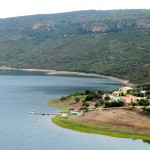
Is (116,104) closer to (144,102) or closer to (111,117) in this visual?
(144,102)

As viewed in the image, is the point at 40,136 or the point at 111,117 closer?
the point at 40,136

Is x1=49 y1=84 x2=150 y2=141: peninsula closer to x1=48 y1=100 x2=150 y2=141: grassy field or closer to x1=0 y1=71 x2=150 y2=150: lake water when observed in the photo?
x1=48 y1=100 x2=150 y2=141: grassy field

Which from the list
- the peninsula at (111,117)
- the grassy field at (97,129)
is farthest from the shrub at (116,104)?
the grassy field at (97,129)

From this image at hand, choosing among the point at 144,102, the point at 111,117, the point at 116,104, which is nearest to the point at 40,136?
the point at 111,117

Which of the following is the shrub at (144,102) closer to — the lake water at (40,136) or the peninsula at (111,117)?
the peninsula at (111,117)

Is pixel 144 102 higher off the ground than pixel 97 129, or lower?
higher

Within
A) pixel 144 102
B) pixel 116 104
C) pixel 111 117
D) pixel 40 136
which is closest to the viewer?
pixel 40 136

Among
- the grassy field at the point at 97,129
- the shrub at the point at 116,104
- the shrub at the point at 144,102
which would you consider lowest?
the grassy field at the point at 97,129

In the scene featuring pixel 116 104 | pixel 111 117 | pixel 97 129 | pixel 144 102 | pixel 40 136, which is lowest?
pixel 97 129

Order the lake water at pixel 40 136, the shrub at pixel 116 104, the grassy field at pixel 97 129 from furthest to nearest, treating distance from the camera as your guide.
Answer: the shrub at pixel 116 104 < the grassy field at pixel 97 129 < the lake water at pixel 40 136

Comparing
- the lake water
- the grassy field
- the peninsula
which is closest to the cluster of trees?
the peninsula

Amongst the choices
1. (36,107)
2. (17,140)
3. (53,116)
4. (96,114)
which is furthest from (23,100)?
(17,140)
